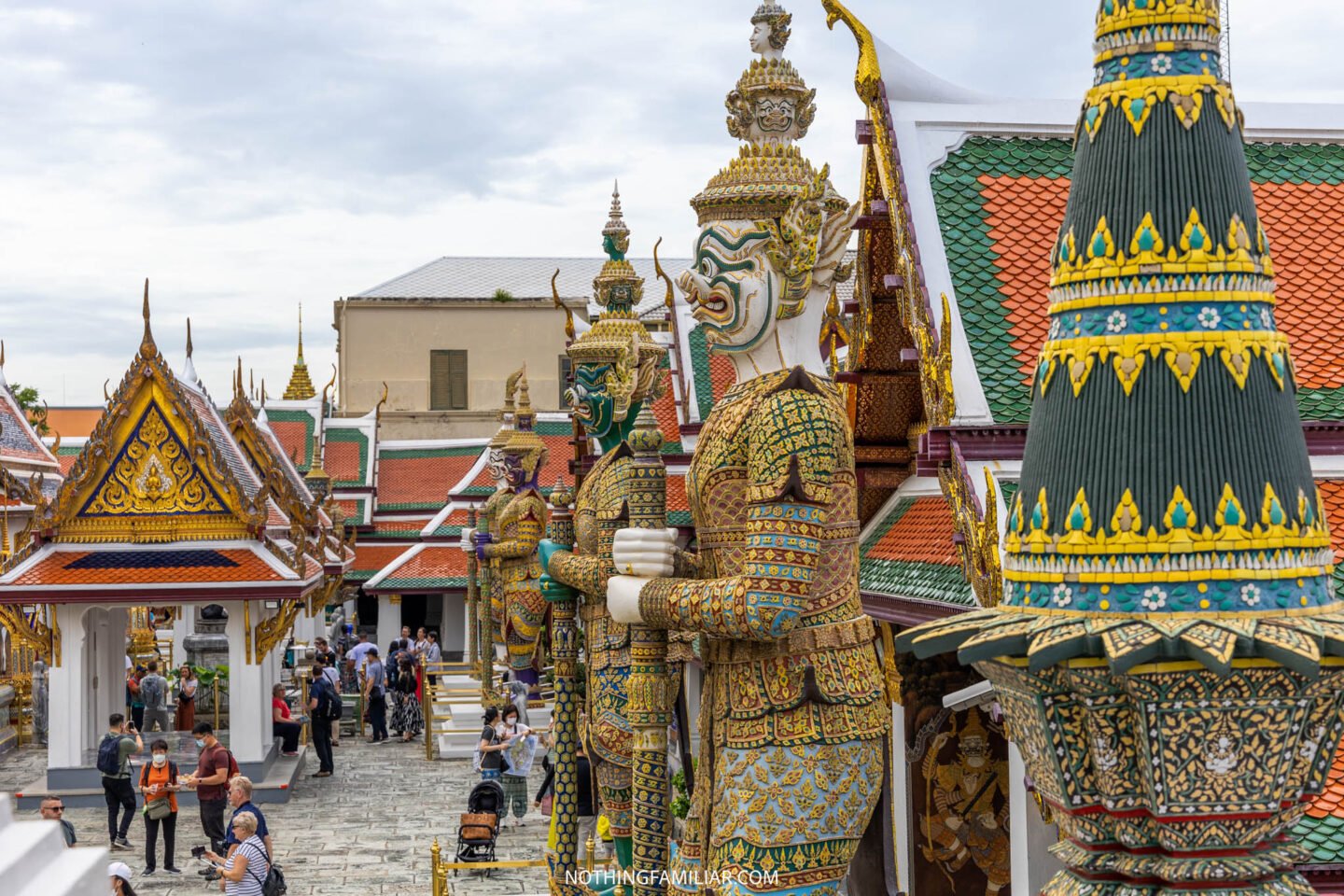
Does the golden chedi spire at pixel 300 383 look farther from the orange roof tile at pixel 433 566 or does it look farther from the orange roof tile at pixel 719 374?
the orange roof tile at pixel 719 374

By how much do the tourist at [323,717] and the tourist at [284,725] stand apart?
0.28m

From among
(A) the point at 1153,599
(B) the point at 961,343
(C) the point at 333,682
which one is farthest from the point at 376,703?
(A) the point at 1153,599

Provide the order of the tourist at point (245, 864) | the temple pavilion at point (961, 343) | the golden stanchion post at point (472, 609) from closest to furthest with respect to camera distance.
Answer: the temple pavilion at point (961, 343)
the tourist at point (245, 864)
the golden stanchion post at point (472, 609)

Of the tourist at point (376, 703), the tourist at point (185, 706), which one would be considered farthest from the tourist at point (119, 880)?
the tourist at point (376, 703)

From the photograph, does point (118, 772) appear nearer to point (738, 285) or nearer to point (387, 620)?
point (738, 285)

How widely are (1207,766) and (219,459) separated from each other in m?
16.5

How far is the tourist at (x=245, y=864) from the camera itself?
10.4 m

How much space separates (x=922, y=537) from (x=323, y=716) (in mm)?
13957

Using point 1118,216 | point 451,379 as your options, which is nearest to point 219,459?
point 1118,216

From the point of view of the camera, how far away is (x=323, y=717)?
66.7 feet

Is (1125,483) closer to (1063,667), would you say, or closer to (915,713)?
(1063,667)

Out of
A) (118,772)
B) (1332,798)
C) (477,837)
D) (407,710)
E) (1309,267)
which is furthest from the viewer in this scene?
(407,710)

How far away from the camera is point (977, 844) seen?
8.32 metres

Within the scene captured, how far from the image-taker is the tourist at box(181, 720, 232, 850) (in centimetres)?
1471
